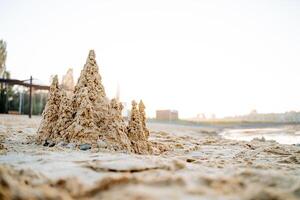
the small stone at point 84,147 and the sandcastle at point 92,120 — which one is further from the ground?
the sandcastle at point 92,120

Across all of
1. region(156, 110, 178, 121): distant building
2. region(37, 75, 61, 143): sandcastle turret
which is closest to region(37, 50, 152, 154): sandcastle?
region(37, 75, 61, 143): sandcastle turret

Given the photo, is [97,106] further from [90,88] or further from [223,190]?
[223,190]

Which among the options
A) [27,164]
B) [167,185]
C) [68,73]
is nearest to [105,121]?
[27,164]

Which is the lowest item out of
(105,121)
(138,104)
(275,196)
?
(275,196)

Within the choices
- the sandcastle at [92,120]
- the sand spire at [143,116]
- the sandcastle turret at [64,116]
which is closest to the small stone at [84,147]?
the sandcastle at [92,120]

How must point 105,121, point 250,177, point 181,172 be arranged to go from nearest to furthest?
point 250,177 → point 181,172 → point 105,121

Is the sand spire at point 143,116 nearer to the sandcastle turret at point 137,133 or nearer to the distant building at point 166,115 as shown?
the sandcastle turret at point 137,133

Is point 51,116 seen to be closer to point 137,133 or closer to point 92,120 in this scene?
point 92,120
